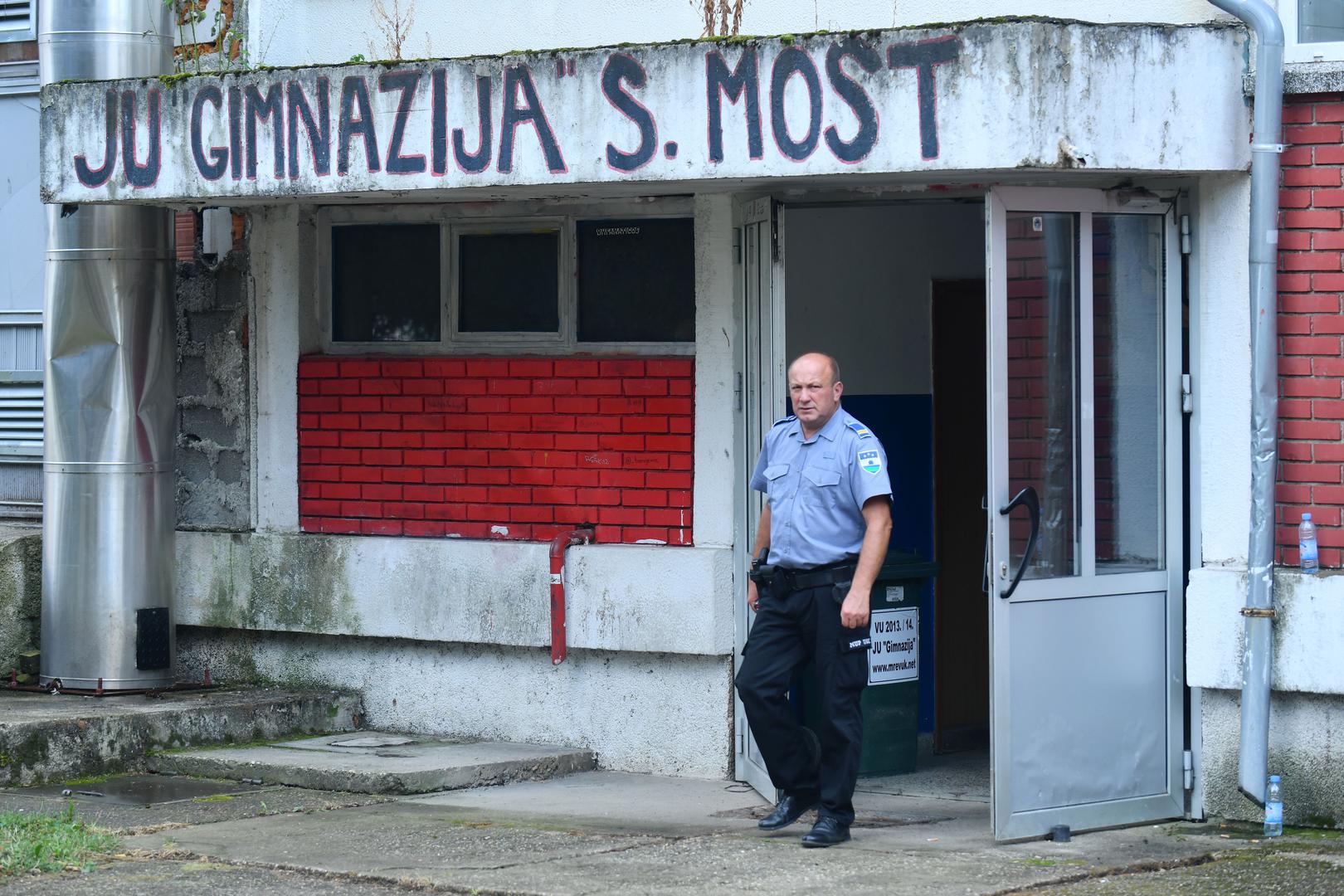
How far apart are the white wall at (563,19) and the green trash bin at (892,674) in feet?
7.34

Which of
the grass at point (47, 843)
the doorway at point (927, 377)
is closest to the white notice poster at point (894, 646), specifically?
the doorway at point (927, 377)

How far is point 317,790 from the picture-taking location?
7699 mm

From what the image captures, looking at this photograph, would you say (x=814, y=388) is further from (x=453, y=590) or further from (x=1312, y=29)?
(x=453, y=590)

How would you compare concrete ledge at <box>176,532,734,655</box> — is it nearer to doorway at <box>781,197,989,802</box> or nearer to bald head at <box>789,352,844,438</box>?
doorway at <box>781,197,989,802</box>

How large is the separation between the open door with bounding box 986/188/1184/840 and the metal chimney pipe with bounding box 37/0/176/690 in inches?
166

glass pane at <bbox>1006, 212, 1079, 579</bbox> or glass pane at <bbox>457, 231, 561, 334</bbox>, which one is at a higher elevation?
glass pane at <bbox>457, 231, 561, 334</bbox>

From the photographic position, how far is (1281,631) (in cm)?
A: 673

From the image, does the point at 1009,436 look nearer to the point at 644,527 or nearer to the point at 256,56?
the point at 644,527

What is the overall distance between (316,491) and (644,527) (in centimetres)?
177

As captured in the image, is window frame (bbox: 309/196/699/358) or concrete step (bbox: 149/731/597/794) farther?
window frame (bbox: 309/196/699/358)

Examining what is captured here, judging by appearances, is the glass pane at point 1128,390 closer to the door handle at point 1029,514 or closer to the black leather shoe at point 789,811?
the door handle at point 1029,514

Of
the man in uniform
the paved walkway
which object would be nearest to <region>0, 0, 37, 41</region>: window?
the paved walkway

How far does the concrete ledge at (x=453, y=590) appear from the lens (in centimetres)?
799

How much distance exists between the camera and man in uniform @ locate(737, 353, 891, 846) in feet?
21.4
